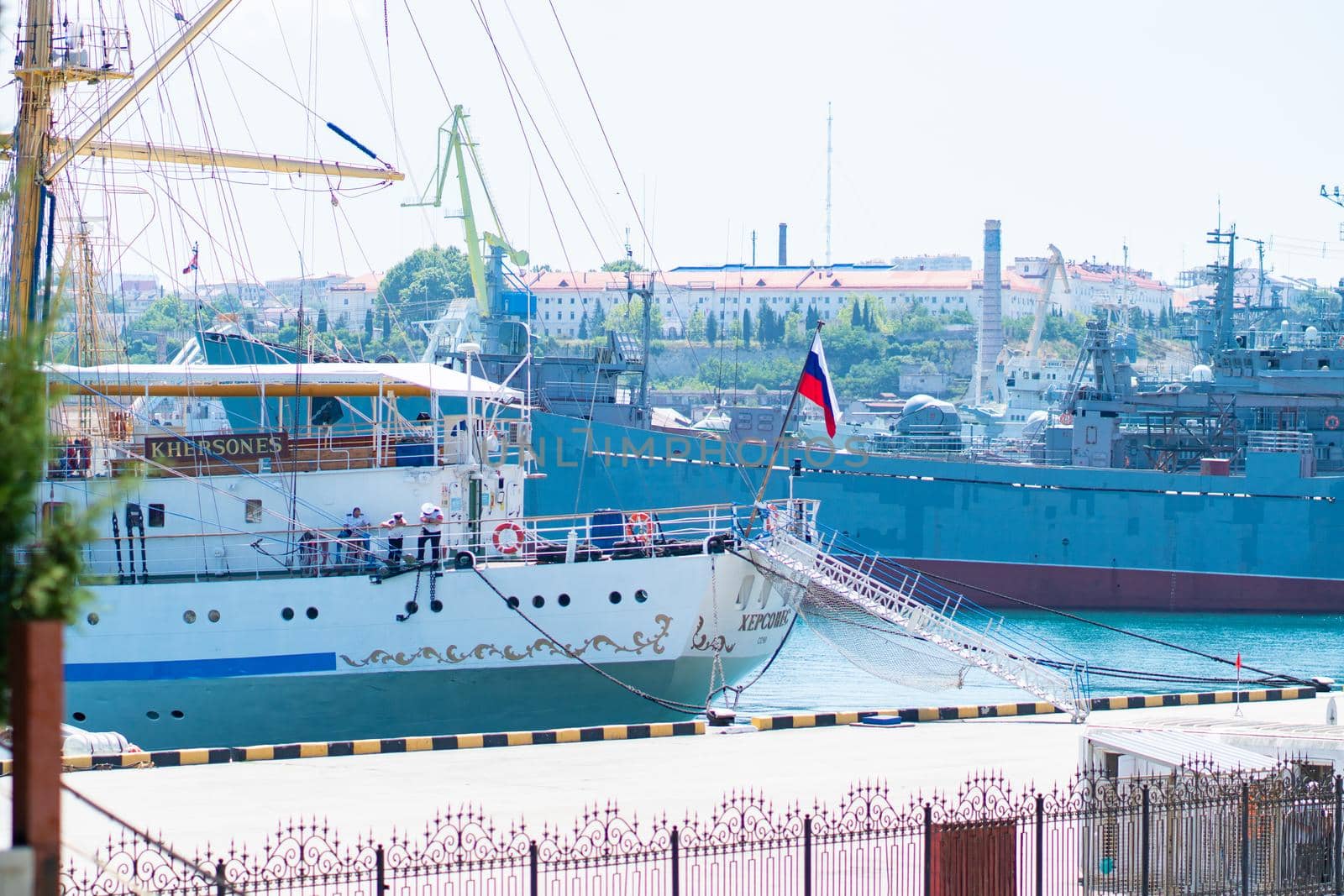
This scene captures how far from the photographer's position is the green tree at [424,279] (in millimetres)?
138000

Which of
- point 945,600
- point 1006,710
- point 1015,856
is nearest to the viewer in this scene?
point 1015,856

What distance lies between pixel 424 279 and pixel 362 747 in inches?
4821

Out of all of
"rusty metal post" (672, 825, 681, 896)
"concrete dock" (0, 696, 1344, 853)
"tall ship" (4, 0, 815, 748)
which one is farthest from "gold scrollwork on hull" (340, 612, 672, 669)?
"rusty metal post" (672, 825, 681, 896)

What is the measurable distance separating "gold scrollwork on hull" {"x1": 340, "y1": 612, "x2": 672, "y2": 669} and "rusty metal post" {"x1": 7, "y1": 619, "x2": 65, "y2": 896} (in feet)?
49.1

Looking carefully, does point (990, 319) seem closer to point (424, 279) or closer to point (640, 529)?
point (424, 279)

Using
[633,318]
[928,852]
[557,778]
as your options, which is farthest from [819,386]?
[633,318]

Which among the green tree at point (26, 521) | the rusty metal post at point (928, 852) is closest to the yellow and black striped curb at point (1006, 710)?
the rusty metal post at point (928, 852)

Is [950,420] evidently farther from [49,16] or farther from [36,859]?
[36,859]

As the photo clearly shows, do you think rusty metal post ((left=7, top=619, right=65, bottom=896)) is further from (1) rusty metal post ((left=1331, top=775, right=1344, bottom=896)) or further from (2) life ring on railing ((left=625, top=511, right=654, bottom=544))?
(2) life ring on railing ((left=625, top=511, right=654, bottom=544))

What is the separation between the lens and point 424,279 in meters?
139

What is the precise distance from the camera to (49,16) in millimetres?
25406

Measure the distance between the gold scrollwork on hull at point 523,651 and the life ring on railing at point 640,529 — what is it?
1.09m

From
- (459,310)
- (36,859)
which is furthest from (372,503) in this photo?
(459,310)

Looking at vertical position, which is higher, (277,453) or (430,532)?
(277,453)
